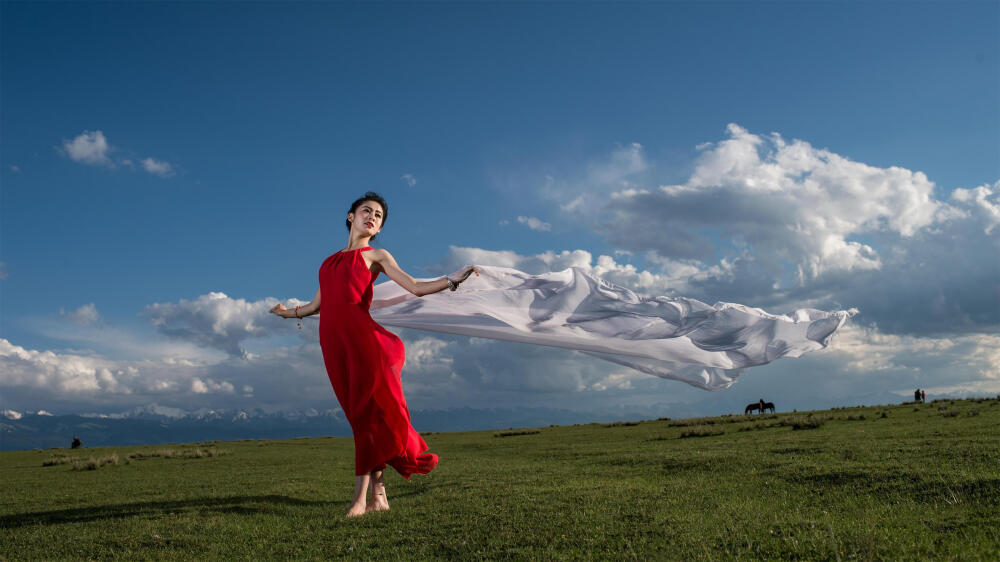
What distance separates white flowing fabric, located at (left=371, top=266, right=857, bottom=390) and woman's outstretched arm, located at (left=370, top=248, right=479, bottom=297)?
1596 mm

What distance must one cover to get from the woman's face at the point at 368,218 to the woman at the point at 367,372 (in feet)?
1.68

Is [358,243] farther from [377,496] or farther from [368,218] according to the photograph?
[377,496]

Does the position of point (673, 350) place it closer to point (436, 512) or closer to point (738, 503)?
point (738, 503)

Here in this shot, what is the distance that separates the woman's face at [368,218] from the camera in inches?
359

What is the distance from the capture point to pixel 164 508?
9344 mm

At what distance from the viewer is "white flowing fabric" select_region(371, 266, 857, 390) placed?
10070mm

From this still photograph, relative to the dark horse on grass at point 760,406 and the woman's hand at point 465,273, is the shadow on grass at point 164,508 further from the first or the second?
the dark horse on grass at point 760,406

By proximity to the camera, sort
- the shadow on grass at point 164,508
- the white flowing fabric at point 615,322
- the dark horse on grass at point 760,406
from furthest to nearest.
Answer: the dark horse on grass at point 760,406 → the white flowing fabric at point 615,322 → the shadow on grass at point 164,508

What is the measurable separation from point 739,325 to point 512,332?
13.8 feet

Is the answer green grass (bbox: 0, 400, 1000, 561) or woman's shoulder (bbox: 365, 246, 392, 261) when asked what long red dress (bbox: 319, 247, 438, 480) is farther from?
green grass (bbox: 0, 400, 1000, 561)

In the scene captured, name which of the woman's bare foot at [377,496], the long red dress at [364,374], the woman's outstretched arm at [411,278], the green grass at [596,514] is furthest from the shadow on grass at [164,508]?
the woman's outstretched arm at [411,278]

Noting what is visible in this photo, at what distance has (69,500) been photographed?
37.0 feet

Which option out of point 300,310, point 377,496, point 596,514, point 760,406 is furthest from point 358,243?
point 760,406

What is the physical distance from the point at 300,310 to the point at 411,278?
7.91 ft
